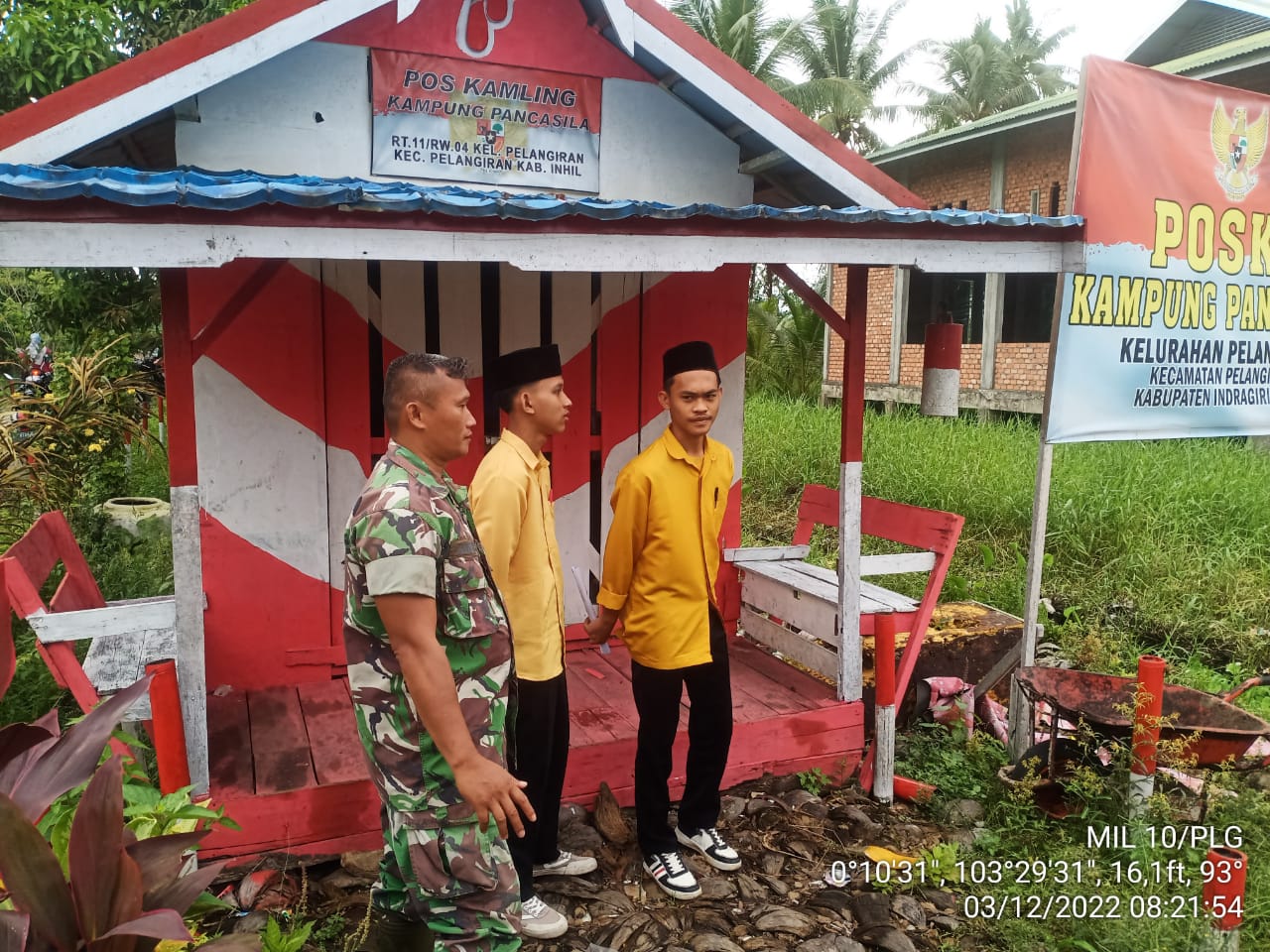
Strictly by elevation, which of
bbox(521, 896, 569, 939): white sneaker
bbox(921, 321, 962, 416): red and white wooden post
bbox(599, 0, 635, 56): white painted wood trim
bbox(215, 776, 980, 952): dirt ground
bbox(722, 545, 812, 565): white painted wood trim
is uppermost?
bbox(599, 0, 635, 56): white painted wood trim

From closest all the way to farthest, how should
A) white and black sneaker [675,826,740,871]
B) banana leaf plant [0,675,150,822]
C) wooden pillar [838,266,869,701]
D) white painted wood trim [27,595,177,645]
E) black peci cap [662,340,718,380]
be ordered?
banana leaf plant [0,675,150,822]
white painted wood trim [27,595,177,645]
black peci cap [662,340,718,380]
white and black sneaker [675,826,740,871]
wooden pillar [838,266,869,701]

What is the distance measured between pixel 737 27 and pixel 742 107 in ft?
71.2

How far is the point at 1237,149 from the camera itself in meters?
4.31

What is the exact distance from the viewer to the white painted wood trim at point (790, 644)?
4.53 m

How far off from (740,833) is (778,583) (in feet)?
4.57

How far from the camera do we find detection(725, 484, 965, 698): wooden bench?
173 inches

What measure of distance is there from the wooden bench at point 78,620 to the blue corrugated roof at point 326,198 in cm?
111

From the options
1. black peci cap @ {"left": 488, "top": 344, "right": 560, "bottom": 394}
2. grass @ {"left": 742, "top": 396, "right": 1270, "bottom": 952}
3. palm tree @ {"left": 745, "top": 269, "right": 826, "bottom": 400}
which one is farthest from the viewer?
palm tree @ {"left": 745, "top": 269, "right": 826, "bottom": 400}

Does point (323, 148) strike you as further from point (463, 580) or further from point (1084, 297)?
point (1084, 297)

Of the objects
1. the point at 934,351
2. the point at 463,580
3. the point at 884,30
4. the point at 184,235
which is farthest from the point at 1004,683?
the point at 884,30

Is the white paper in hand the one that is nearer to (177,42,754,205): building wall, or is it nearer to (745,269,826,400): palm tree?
(177,42,754,205): building wall

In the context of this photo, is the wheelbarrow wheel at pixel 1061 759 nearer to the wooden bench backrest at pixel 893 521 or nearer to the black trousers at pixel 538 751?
the wooden bench backrest at pixel 893 521

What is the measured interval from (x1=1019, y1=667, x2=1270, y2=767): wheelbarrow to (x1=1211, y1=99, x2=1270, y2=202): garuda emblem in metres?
2.27

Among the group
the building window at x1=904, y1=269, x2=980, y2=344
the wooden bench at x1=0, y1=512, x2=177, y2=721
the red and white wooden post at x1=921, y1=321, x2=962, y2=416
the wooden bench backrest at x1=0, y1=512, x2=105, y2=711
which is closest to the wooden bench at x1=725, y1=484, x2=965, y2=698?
the red and white wooden post at x1=921, y1=321, x2=962, y2=416
